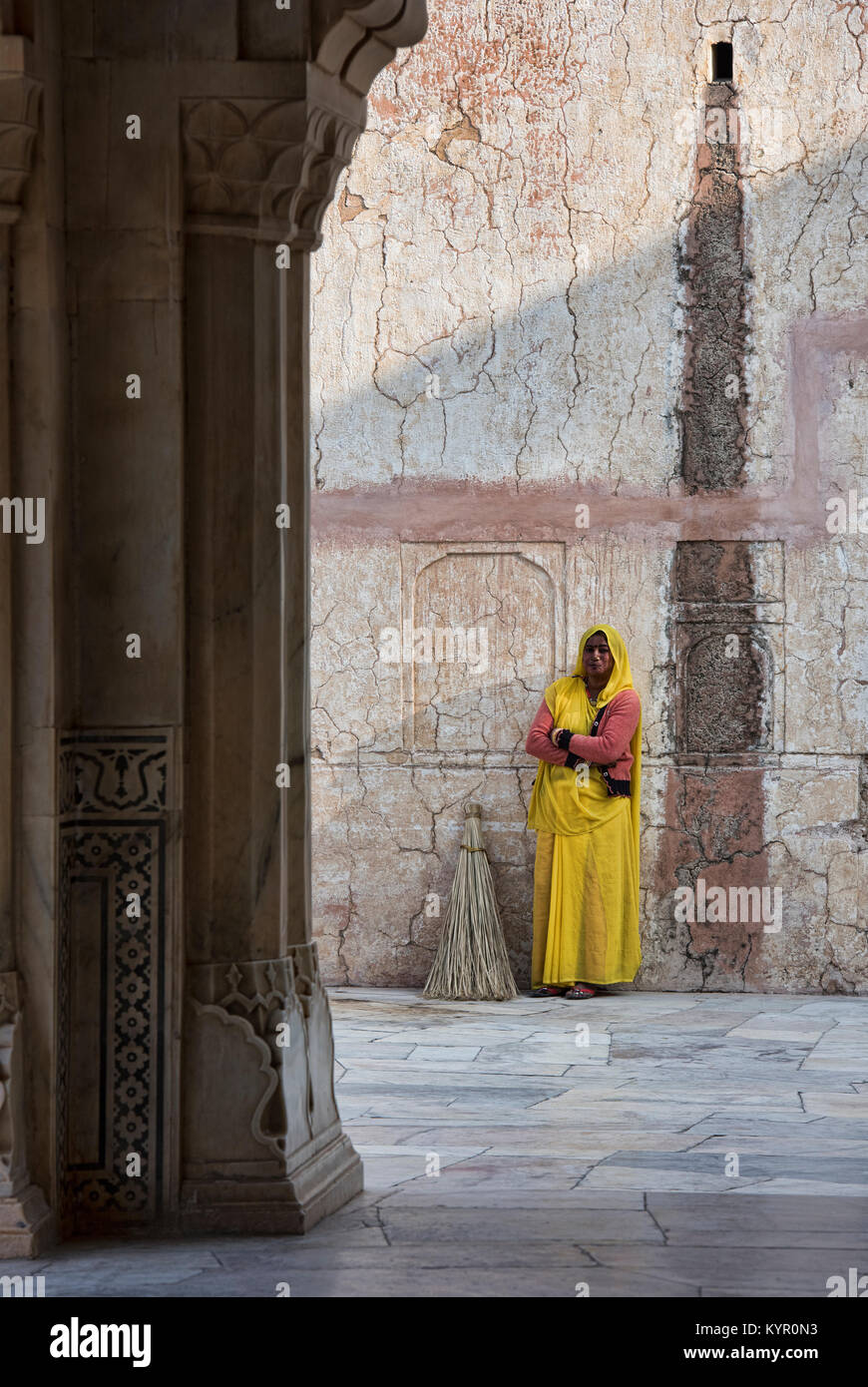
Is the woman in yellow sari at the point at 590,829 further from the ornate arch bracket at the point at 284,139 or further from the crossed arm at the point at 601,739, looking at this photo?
the ornate arch bracket at the point at 284,139

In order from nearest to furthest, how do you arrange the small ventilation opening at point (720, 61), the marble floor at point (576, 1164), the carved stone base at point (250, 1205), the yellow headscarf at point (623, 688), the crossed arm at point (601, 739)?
the marble floor at point (576, 1164)
the carved stone base at point (250, 1205)
the crossed arm at point (601, 739)
the yellow headscarf at point (623, 688)
the small ventilation opening at point (720, 61)

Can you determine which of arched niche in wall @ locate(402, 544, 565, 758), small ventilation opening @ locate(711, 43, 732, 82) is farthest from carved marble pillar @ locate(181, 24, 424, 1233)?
small ventilation opening @ locate(711, 43, 732, 82)

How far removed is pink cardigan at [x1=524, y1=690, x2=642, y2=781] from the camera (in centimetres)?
756

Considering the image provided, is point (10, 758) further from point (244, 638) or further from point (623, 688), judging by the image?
point (623, 688)

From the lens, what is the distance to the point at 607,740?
24.8ft

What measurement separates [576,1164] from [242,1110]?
1.08 m

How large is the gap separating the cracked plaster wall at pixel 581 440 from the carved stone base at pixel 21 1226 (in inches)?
167

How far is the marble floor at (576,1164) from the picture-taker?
353cm

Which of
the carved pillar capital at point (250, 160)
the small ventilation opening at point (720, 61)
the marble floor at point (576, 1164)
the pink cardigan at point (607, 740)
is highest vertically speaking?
the small ventilation opening at point (720, 61)

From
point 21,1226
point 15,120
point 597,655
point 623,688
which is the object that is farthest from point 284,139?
point 623,688

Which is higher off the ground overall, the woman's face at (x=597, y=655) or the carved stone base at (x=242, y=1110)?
the woman's face at (x=597, y=655)

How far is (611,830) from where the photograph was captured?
7.64 m

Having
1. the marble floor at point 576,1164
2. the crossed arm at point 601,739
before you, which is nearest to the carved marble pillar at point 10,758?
the marble floor at point 576,1164
